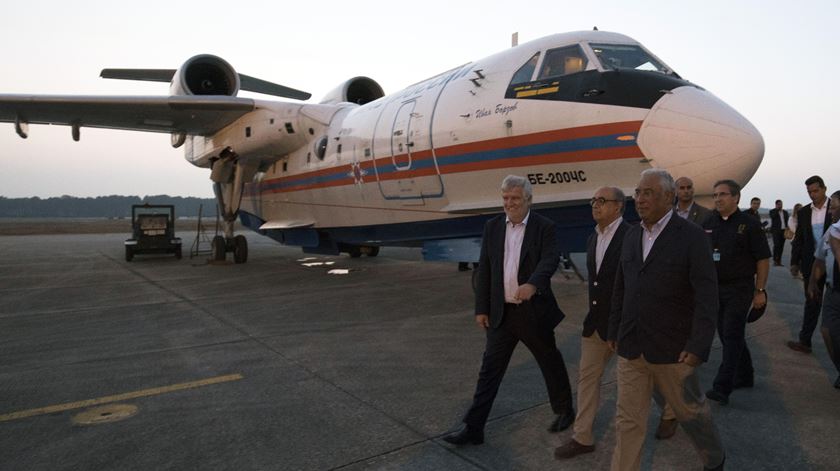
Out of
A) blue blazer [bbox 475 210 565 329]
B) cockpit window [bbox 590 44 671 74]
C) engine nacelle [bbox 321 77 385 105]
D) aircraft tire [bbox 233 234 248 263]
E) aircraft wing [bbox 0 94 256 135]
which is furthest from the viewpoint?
aircraft tire [bbox 233 234 248 263]

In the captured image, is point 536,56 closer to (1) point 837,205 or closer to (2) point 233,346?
(1) point 837,205

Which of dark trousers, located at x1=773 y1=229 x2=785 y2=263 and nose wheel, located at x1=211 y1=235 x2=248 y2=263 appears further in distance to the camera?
nose wheel, located at x1=211 y1=235 x2=248 y2=263

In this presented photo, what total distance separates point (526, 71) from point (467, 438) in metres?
5.22

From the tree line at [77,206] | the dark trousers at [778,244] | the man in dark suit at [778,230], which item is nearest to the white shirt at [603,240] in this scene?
the man in dark suit at [778,230]

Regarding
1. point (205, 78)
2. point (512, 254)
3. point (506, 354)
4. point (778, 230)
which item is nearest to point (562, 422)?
point (506, 354)

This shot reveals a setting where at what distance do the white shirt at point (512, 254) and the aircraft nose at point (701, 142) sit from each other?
2.87 meters

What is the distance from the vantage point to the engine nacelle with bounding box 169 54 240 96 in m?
13.0

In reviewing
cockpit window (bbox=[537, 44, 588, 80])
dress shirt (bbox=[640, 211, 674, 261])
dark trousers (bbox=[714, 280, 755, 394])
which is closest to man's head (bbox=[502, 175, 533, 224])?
dress shirt (bbox=[640, 211, 674, 261])

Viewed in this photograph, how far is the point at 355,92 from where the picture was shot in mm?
14148

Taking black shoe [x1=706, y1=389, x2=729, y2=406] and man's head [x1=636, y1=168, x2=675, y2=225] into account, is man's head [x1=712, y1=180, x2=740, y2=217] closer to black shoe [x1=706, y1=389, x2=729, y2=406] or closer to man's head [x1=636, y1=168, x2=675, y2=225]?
black shoe [x1=706, y1=389, x2=729, y2=406]

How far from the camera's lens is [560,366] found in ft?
11.5

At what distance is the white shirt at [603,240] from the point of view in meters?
3.24

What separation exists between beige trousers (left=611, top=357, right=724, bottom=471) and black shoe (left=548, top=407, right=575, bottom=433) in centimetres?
81

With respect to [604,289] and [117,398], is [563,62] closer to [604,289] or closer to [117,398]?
[604,289]
